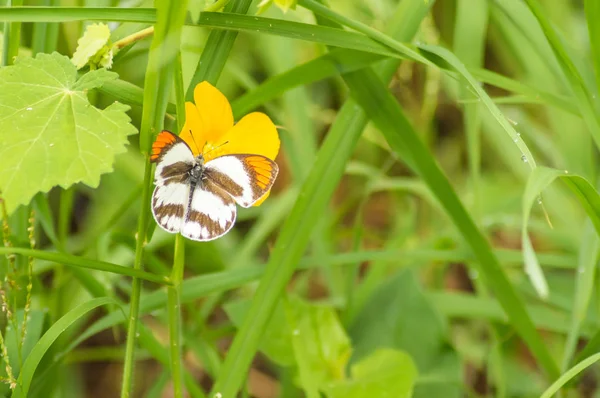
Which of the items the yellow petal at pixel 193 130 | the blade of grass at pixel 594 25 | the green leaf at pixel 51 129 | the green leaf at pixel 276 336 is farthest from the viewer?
the green leaf at pixel 276 336

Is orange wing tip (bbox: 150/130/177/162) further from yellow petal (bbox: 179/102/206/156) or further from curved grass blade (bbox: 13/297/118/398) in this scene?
curved grass blade (bbox: 13/297/118/398)

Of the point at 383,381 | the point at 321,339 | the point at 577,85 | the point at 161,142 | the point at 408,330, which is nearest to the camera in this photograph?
the point at 161,142

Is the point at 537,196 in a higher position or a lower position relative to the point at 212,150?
lower

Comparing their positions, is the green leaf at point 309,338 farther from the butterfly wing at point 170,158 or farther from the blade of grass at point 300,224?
the butterfly wing at point 170,158

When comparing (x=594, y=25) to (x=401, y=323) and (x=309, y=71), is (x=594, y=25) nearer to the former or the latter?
(x=309, y=71)

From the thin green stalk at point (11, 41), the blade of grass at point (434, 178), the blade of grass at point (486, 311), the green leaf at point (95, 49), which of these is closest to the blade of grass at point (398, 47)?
the blade of grass at point (434, 178)

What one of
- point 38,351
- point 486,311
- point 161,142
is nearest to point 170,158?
point 161,142

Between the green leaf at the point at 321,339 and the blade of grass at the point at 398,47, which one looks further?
the green leaf at the point at 321,339
